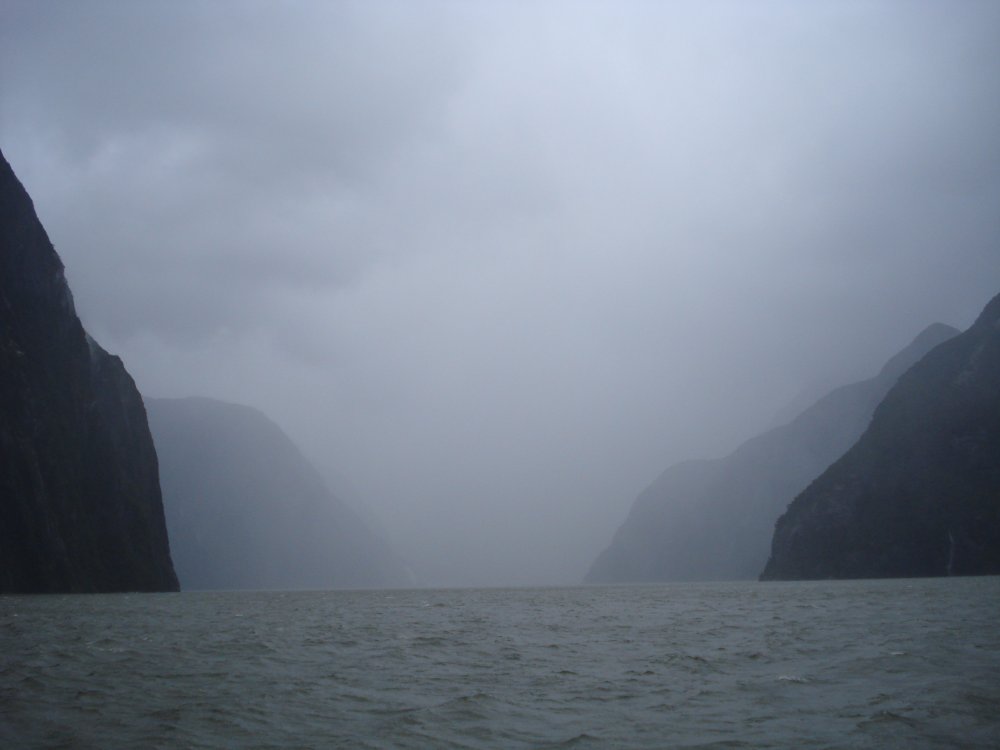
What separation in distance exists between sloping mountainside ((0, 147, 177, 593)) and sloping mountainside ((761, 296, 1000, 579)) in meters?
117

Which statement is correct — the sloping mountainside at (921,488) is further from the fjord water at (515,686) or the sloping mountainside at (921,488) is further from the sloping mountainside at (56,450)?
the sloping mountainside at (56,450)

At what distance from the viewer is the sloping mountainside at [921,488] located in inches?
4564

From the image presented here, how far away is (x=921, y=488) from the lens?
412 ft

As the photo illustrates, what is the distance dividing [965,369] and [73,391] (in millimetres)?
144298

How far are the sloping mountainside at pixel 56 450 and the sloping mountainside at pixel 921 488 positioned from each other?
11694 cm

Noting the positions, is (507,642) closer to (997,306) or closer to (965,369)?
(965,369)

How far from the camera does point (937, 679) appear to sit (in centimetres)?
1789

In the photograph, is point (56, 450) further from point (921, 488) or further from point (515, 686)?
point (921, 488)

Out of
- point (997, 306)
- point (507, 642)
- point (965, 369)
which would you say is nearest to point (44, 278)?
point (507, 642)

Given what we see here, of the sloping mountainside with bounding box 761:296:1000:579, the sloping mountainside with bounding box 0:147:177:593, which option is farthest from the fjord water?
the sloping mountainside with bounding box 761:296:1000:579

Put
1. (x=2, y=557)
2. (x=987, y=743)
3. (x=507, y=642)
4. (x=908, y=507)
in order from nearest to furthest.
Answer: (x=987, y=743) < (x=507, y=642) < (x=2, y=557) < (x=908, y=507)

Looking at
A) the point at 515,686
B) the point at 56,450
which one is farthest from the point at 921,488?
the point at 56,450

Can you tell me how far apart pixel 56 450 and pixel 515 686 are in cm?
9012

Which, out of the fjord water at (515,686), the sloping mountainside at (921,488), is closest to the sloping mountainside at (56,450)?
the fjord water at (515,686)
